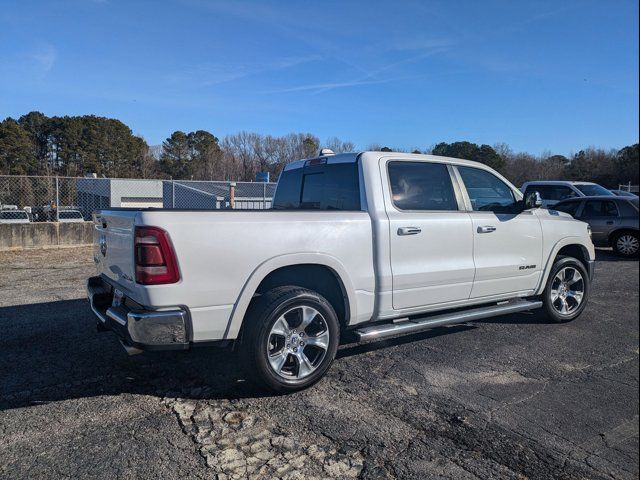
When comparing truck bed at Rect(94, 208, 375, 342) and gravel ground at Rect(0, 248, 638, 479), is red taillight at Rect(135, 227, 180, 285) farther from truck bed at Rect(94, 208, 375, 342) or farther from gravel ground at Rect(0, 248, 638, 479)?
gravel ground at Rect(0, 248, 638, 479)

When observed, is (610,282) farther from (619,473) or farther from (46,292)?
(46,292)

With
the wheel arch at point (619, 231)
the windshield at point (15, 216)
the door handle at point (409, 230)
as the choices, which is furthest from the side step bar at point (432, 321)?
the windshield at point (15, 216)

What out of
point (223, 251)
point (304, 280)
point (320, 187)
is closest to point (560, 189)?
point (320, 187)

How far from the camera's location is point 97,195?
784 inches

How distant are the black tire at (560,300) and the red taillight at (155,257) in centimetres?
447

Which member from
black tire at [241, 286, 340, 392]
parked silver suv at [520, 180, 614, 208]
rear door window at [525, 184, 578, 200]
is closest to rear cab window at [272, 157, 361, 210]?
black tire at [241, 286, 340, 392]

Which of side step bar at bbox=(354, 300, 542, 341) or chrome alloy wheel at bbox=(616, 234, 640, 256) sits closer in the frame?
side step bar at bbox=(354, 300, 542, 341)

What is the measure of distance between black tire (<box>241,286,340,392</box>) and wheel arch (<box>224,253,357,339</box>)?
0.39ft

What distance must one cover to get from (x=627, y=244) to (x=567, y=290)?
7753mm

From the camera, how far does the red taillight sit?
3438 millimetres

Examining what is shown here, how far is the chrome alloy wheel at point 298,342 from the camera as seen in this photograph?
12.9ft

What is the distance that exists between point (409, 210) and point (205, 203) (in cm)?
1421

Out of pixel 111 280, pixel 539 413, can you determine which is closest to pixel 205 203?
pixel 111 280

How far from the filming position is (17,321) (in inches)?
236
